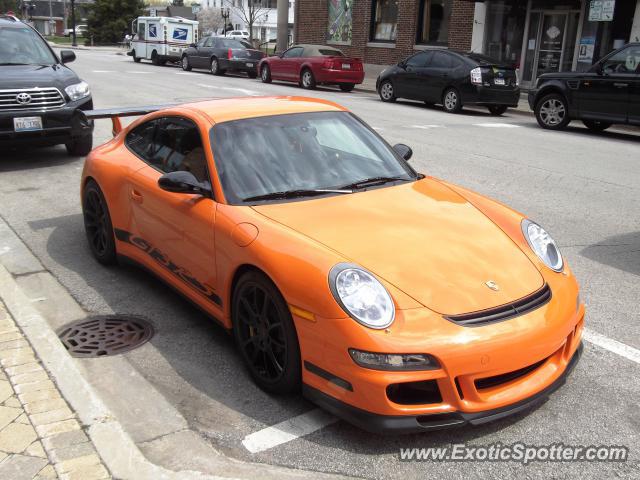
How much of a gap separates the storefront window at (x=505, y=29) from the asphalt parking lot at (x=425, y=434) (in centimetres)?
1340

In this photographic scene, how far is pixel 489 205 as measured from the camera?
14.1 feet

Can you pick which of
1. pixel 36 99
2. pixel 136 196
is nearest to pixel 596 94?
pixel 36 99

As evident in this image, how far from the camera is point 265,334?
11.5 feet

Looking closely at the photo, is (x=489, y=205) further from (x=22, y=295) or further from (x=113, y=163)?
(x=22, y=295)

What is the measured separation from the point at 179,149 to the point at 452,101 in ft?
46.5

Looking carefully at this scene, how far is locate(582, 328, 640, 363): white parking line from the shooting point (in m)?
4.02

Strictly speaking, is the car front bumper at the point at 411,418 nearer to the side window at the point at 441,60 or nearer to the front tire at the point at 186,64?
the side window at the point at 441,60

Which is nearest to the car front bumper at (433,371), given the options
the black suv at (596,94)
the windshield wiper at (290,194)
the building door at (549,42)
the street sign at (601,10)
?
the windshield wiper at (290,194)

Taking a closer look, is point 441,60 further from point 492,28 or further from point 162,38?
point 162,38

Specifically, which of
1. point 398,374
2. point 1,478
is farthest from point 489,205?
point 1,478

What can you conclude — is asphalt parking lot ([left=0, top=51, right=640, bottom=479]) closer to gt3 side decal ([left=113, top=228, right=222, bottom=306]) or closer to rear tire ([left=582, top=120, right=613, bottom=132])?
gt3 side decal ([left=113, top=228, right=222, bottom=306])

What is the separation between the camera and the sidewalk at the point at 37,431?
9.40 ft

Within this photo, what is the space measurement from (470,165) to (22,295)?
22.4ft

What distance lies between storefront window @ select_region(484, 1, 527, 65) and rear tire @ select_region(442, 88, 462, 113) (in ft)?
21.3
